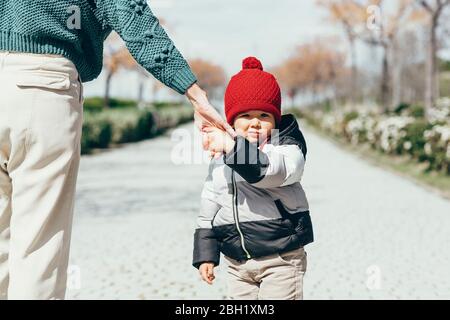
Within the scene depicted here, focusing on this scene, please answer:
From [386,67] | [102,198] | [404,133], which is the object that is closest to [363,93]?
[386,67]

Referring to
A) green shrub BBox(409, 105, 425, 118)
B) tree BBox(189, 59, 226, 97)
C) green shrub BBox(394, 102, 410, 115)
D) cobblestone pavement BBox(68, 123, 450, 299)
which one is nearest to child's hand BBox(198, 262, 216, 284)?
cobblestone pavement BBox(68, 123, 450, 299)

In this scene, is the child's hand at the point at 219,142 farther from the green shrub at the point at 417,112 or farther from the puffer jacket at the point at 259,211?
the green shrub at the point at 417,112

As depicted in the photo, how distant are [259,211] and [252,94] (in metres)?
0.40

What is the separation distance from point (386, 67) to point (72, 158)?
2297 centimetres

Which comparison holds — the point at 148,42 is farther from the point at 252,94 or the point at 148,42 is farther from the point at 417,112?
the point at 417,112

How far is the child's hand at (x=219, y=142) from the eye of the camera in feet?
6.62

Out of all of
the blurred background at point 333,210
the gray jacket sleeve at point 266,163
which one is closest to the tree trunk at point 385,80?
the blurred background at point 333,210

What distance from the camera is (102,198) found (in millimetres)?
9695

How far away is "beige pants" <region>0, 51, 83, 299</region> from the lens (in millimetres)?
2016

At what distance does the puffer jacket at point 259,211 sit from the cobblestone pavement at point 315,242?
2.15 meters

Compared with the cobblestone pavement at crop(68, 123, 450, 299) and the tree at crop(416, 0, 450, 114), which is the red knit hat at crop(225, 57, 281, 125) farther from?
the tree at crop(416, 0, 450, 114)

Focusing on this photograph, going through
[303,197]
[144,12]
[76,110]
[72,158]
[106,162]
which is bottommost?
[106,162]

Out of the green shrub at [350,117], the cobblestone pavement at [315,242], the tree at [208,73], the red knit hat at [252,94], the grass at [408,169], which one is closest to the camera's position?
the red knit hat at [252,94]
